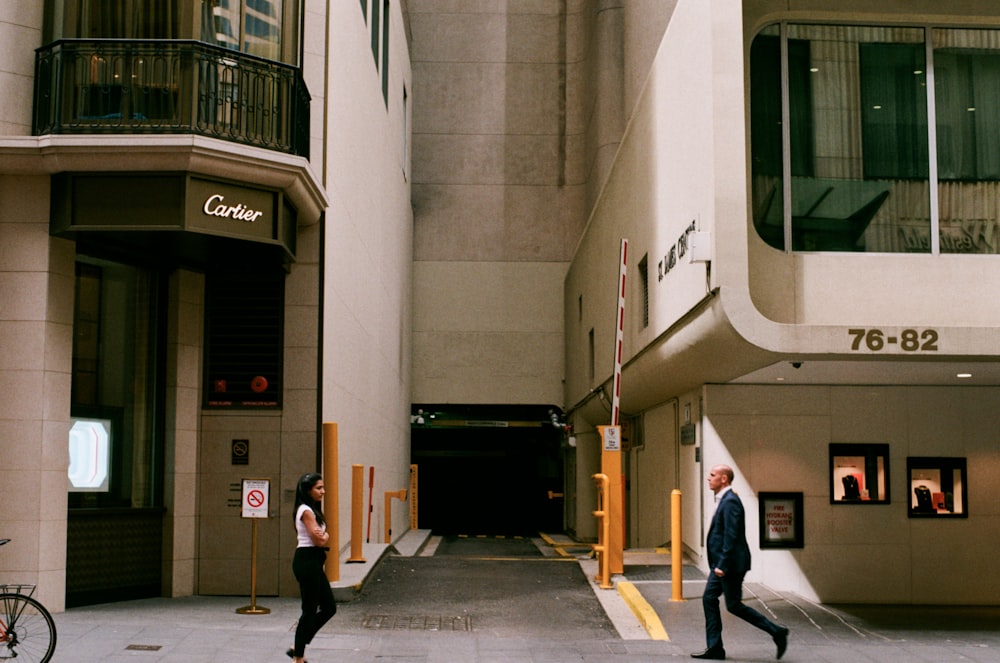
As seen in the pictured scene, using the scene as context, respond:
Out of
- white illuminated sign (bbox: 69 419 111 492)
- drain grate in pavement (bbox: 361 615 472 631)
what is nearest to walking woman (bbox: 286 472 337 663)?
drain grate in pavement (bbox: 361 615 472 631)

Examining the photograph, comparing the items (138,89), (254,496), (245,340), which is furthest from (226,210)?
(254,496)

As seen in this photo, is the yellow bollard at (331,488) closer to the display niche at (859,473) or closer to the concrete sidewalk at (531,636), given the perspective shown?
the concrete sidewalk at (531,636)

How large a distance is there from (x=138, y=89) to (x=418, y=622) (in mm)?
6394

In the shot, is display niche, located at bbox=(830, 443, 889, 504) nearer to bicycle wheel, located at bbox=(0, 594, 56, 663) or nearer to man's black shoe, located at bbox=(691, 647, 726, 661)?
man's black shoe, located at bbox=(691, 647, 726, 661)

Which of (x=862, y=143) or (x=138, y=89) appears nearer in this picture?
(x=138, y=89)

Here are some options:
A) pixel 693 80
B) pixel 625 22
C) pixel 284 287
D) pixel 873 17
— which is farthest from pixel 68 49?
pixel 625 22

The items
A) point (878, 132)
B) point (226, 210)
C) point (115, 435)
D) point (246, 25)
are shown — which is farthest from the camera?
point (878, 132)

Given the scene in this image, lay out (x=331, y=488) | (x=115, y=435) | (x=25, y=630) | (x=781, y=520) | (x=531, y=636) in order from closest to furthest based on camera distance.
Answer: (x=25, y=630) < (x=531, y=636) < (x=115, y=435) < (x=331, y=488) < (x=781, y=520)

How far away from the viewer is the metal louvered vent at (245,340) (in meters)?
13.7

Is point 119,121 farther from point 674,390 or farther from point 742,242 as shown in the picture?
point 674,390

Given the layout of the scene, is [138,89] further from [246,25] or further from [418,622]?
[418,622]

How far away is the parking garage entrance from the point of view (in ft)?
125

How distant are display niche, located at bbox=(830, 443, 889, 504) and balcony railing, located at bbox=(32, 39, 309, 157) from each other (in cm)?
866

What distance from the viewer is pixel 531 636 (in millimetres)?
11617
